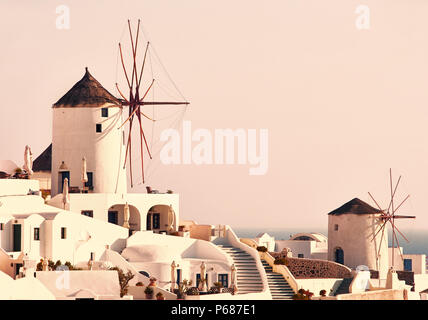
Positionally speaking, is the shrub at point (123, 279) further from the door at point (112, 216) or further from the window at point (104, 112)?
the window at point (104, 112)

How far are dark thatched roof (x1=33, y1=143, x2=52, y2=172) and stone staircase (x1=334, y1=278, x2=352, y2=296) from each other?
15859 millimetres

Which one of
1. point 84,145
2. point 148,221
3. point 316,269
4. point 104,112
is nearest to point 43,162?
point 84,145

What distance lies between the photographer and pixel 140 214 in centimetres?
6119

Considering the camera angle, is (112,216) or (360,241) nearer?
(112,216)

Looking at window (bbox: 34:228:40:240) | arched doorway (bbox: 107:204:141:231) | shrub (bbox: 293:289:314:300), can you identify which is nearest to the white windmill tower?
arched doorway (bbox: 107:204:141:231)

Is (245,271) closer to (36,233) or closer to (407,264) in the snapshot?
(36,233)

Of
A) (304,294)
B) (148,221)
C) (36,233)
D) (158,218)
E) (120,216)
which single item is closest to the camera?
(36,233)

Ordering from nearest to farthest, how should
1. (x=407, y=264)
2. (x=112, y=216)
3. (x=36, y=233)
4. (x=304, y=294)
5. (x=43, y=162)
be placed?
(x=36, y=233) → (x=304, y=294) → (x=112, y=216) → (x=43, y=162) → (x=407, y=264)

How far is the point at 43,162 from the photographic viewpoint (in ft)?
225

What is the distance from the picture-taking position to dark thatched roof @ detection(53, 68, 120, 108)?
61.5m

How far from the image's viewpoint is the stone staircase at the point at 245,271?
190 ft

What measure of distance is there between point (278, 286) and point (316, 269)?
A: 4.38 m
